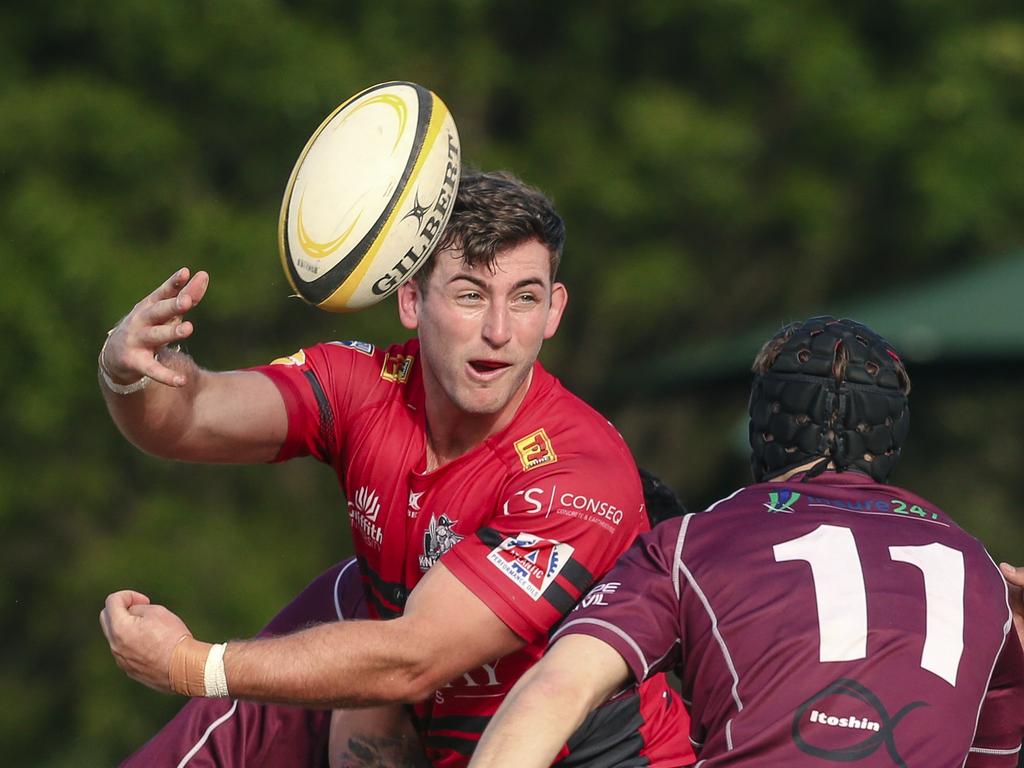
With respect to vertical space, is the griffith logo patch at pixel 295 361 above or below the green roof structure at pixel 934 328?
above

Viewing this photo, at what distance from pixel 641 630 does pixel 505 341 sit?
1159mm

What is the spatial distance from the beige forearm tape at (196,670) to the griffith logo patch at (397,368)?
3.93ft

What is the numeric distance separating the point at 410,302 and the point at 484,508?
2.24 ft

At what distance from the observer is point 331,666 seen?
13.4 ft

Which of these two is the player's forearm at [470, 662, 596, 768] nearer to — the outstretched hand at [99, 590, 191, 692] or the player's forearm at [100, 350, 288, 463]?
the outstretched hand at [99, 590, 191, 692]

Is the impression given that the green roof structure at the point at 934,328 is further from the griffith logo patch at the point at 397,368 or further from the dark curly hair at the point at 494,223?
the dark curly hair at the point at 494,223

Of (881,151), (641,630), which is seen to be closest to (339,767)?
(641,630)

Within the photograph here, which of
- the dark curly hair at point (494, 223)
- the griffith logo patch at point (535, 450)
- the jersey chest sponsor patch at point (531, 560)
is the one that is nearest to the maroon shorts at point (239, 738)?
the griffith logo patch at point (535, 450)

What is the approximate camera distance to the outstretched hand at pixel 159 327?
4.28 m

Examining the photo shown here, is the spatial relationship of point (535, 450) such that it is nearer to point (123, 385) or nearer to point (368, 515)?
point (368, 515)


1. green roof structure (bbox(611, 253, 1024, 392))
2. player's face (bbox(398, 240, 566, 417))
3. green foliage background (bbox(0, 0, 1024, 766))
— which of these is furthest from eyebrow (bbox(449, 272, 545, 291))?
green foliage background (bbox(0, 0, 1024, 766))

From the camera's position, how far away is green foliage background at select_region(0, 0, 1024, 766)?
1367 cm

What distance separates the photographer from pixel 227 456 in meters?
4.88

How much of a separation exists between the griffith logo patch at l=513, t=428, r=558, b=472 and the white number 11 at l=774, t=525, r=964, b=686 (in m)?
1.02
